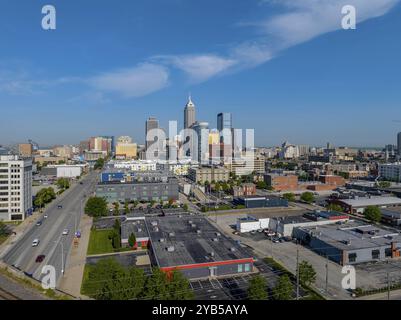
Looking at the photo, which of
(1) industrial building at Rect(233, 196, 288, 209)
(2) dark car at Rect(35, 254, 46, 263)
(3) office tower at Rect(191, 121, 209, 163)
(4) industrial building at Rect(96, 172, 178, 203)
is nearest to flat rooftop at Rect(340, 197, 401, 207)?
(1) industrial building at Rect(233, 196, 288, 209)

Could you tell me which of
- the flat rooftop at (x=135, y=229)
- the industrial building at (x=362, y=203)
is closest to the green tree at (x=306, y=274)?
the flat rooftop at (x=135, y=229)

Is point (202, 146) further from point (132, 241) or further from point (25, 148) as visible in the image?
point (132, 241)

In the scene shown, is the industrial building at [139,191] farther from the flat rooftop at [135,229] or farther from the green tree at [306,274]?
the green tree at [306,274]
